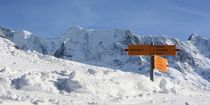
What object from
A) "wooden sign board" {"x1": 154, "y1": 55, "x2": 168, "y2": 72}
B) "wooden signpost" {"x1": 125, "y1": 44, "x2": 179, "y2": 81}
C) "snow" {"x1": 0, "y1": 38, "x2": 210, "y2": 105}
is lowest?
"snow" {"x1": 0, "y1": 38, "x2": 210, "y2": 105}

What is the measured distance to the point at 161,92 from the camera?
933 inches

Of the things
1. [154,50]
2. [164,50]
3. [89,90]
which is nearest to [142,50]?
[154,50]

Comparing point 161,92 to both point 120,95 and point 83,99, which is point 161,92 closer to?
point 120,95

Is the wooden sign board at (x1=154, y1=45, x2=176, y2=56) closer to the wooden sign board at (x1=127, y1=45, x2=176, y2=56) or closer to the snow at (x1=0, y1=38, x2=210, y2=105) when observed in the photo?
the wooden sign board at (x1=127, y1=45, x2=176, y2=56)

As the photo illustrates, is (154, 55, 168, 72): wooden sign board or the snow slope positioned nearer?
the snow slope

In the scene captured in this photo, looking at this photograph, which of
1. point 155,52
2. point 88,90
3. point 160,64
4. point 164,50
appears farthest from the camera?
point 160,64

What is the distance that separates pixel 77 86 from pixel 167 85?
19.4 ft

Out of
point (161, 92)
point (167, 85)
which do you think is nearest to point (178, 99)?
point (161, 92)

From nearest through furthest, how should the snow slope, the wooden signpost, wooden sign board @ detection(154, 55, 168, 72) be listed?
the snow slope, the wooden signpost, wooden sign board @ detection(154, 55, 168, 72)

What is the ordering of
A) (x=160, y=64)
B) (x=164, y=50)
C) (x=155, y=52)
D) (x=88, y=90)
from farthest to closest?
1. (x=160, y=64)
2. (x=164, y=50)
3. (x=155, y=52)
4. (x=88, y=90)

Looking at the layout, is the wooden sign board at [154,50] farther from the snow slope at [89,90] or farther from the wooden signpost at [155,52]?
the snow slope at [89,90]

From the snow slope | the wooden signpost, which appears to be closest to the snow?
the snow slope

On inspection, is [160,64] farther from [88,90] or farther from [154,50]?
[88,90]

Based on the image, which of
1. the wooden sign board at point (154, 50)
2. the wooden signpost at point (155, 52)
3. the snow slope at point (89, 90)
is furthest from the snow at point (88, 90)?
the wooden sign board at point (154, 50)
